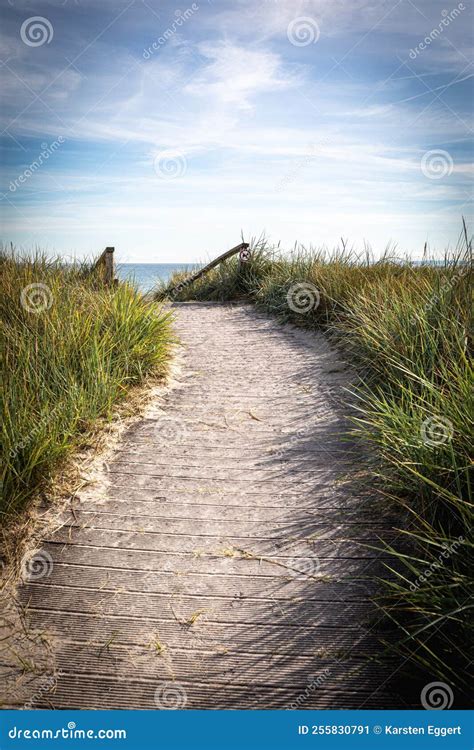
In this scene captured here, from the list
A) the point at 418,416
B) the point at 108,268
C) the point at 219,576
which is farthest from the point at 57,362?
the point at 108,268

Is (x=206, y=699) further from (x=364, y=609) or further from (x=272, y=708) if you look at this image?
(x=364, y=609)

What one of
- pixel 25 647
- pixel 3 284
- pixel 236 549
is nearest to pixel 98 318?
pixel 3 284

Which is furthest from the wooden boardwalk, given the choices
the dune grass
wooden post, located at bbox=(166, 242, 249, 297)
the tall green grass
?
wooden post, located at bbox=(166, 242, 249, 297)

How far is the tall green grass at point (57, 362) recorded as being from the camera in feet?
10.8

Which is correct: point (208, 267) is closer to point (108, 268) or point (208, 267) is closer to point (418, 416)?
point (108, 268)

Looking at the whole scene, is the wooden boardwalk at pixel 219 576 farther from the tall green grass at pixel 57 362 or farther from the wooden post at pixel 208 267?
the wooden post at pixel 208 267

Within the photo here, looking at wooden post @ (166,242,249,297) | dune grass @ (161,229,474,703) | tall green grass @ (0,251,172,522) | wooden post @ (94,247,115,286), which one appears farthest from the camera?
wooden post @ (166,242,249,297)

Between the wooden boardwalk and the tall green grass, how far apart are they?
395 mm

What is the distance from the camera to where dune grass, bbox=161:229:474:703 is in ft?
7.38

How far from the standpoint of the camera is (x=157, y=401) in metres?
5.16

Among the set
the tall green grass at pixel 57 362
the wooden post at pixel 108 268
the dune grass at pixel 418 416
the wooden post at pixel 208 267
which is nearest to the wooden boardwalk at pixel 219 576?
the dune grass at pixel 418 416

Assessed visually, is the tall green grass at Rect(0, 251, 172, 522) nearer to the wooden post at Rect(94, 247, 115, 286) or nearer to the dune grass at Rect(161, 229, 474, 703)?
Result: the wooden post at Rect(94, 247, 115, 286)

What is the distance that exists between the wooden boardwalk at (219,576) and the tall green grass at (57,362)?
40cm

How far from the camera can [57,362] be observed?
171 inches
